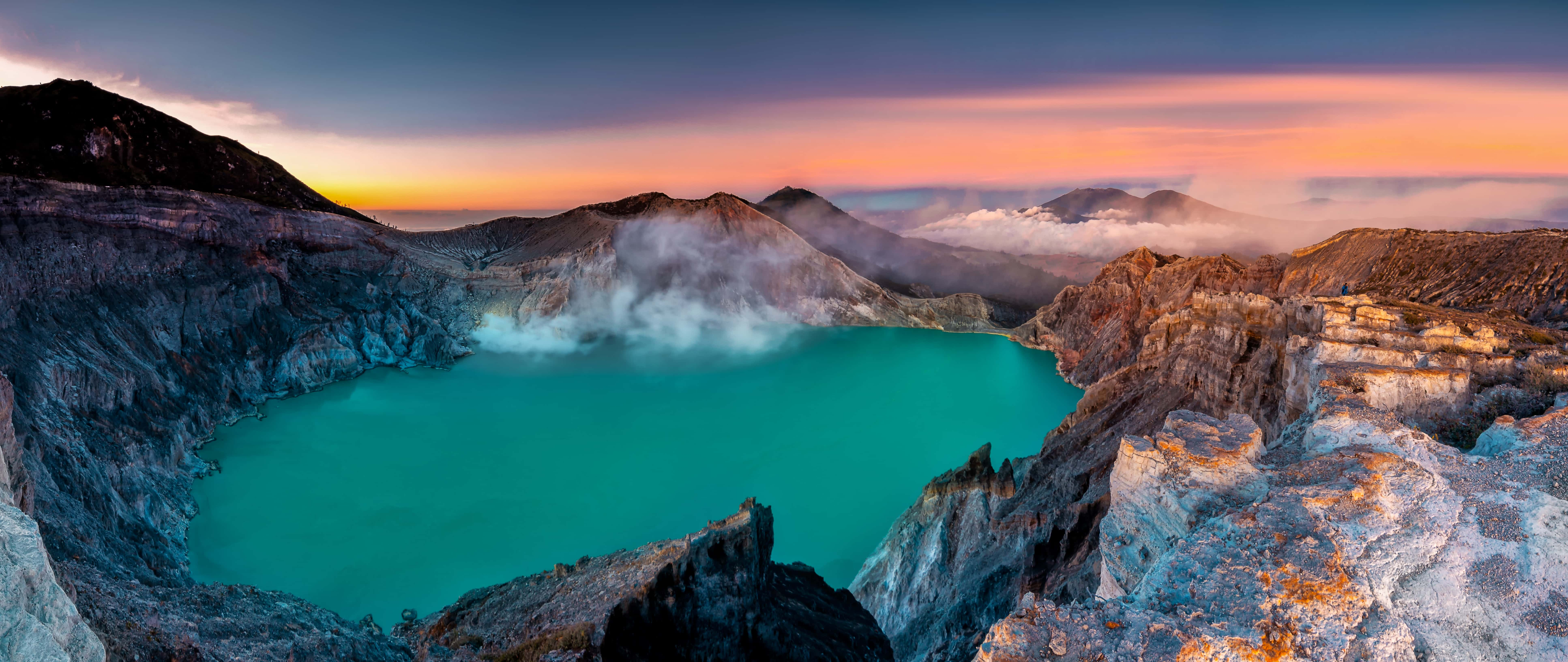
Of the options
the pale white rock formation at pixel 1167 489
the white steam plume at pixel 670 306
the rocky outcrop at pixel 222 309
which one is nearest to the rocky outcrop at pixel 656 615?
the rocky outcrop at pixel 222 309

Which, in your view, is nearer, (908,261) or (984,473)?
(984,473)

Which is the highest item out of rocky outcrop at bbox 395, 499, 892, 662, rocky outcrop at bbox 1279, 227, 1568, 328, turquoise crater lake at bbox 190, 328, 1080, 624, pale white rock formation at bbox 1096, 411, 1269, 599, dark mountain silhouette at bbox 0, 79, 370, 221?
dark mountain silhouette at bbox 0, 79, 370, 221

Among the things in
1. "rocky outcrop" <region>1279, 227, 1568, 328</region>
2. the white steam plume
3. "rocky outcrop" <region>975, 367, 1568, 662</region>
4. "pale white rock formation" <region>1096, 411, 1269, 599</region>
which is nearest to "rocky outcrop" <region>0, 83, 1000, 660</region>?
the white steam plume

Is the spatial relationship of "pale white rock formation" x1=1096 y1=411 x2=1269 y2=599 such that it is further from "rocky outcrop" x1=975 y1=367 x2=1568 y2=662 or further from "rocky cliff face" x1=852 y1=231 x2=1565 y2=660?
"rocky outcrop" x1=975 y1=367 x2=1568 y2=662

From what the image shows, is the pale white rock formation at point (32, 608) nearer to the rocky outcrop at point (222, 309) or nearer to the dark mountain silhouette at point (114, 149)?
the rocky outcrop at point (222, 309)

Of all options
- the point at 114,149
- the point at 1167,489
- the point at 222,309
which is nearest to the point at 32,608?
the point at 1167,489

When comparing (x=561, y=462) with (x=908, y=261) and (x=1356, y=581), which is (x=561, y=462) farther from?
(x=908, y=261)
